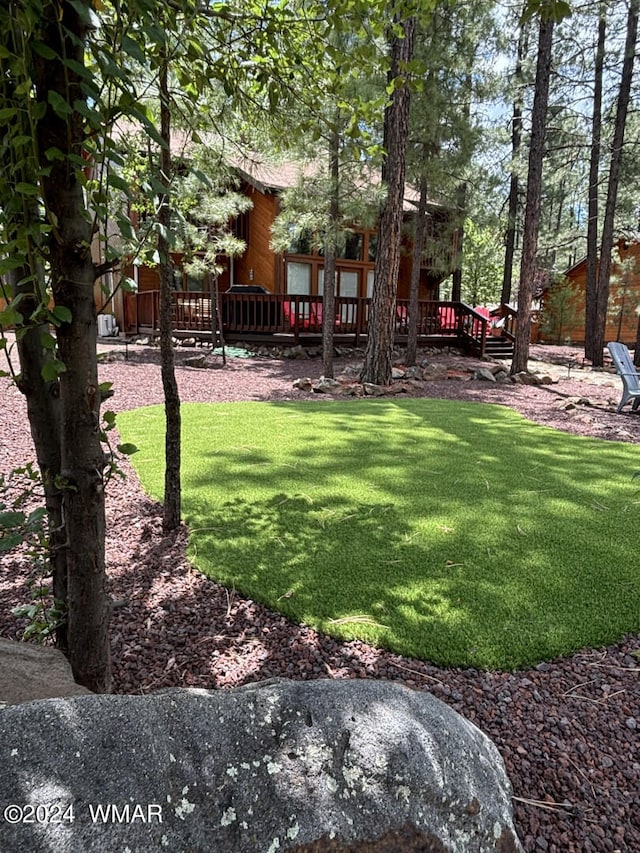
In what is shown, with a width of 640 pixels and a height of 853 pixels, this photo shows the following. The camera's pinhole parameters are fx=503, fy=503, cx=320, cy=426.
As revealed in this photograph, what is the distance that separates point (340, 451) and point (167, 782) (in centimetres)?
427

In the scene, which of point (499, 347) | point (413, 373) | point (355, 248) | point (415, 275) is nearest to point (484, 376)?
point (413, 373)

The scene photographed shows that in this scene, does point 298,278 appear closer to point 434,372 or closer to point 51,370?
point 434,372

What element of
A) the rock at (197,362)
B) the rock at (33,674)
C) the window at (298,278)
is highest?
the window at (298,278)

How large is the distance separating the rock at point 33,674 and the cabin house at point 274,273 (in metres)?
12.3

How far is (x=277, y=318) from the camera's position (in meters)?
13.5

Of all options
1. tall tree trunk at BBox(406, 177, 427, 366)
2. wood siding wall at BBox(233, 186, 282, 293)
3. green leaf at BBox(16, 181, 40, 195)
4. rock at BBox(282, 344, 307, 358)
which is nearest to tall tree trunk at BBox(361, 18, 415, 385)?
tall tree trunk at BBox(406, 177, 427, 366)

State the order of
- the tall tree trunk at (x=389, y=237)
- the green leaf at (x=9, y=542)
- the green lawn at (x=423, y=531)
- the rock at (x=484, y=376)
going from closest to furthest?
the green leaf at (x=9, y=542)
the green lawn at (x=423, y=531)
the tall tree trunk at (x=389, y=237)
the rock at (x=484, y=376)

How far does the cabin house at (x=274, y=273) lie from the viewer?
44.3 ft

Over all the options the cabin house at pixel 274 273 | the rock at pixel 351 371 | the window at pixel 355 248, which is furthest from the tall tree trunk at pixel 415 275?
the window at pixel 355 248

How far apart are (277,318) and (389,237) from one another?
17.3 feet

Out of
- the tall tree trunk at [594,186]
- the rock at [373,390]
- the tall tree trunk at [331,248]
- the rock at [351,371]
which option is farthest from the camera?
the tall tree trunk at [594,186]

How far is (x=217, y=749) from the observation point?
0.79 metres

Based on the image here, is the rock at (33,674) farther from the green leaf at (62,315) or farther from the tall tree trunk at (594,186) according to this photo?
the tall tree trunk at (594,186)

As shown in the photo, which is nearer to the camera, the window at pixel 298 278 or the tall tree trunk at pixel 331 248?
the tall tree trunk at pixel 331 248
